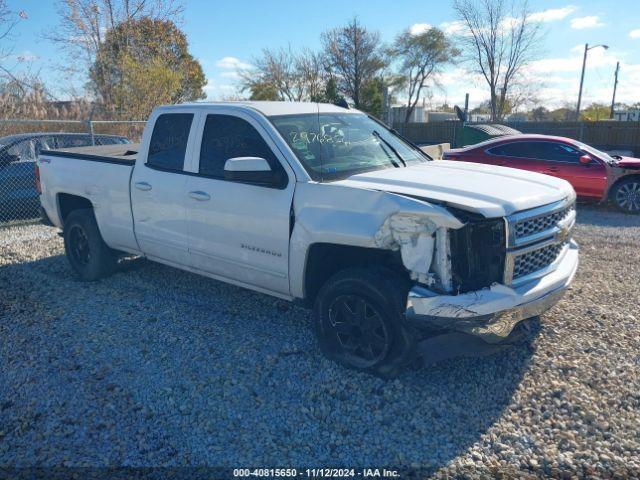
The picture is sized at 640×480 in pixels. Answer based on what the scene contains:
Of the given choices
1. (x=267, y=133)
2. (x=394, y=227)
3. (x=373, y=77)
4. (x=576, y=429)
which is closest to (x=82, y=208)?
(x=267, y=133)

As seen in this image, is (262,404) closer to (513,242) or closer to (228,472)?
(228,472)

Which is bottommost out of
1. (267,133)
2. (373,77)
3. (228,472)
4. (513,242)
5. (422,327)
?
(228,472)

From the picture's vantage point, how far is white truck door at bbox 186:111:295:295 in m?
4.20

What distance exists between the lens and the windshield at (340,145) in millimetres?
4285

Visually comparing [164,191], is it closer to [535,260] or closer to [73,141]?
[535,260]

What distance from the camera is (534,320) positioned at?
4.74 m

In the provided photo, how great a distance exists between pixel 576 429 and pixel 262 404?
1983 millimetres

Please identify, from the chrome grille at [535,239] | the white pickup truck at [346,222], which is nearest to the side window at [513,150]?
the white pickup truck at [346,222]

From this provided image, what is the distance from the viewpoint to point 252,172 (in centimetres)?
414

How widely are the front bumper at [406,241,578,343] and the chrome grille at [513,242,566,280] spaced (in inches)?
4.2

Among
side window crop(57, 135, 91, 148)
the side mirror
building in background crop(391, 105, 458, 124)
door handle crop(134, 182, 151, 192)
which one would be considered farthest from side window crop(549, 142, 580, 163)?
building in background crop(391, 105, 458, 124)

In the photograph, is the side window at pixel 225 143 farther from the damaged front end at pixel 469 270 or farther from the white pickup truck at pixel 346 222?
the damaged front end at pixel 469 270

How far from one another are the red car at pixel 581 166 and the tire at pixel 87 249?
7954mm

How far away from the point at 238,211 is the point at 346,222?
108 centimetres
